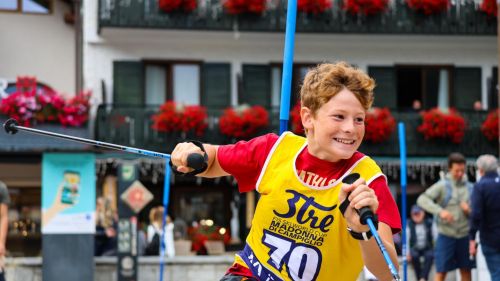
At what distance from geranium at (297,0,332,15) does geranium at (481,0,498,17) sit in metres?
4.22

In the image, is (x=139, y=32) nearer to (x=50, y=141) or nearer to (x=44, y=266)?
(x=50, y=141)

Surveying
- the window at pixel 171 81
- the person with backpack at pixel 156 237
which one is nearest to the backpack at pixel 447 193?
the person with backpack at pixel 156 237

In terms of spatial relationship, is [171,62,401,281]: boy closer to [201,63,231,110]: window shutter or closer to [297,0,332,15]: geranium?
[201,63,231,110]: window shutter

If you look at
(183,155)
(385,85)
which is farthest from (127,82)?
(183,155)

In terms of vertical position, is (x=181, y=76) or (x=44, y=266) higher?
(x=181, y=76)

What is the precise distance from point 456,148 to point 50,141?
10.5m

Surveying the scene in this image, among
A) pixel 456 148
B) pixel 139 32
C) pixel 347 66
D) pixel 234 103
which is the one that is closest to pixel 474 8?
pixel 456 148

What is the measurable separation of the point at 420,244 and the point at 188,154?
13.1 m

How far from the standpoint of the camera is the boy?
503cm

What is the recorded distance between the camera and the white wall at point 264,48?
30859mm

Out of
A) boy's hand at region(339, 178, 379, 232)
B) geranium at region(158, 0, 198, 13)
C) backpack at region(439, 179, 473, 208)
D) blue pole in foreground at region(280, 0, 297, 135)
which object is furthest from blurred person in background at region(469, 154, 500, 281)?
geranium at region(158, 0, 198, 13)

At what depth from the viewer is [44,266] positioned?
1859 cm

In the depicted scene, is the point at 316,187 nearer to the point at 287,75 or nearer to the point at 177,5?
the point at 287,75

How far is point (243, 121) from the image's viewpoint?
97.2 ft
